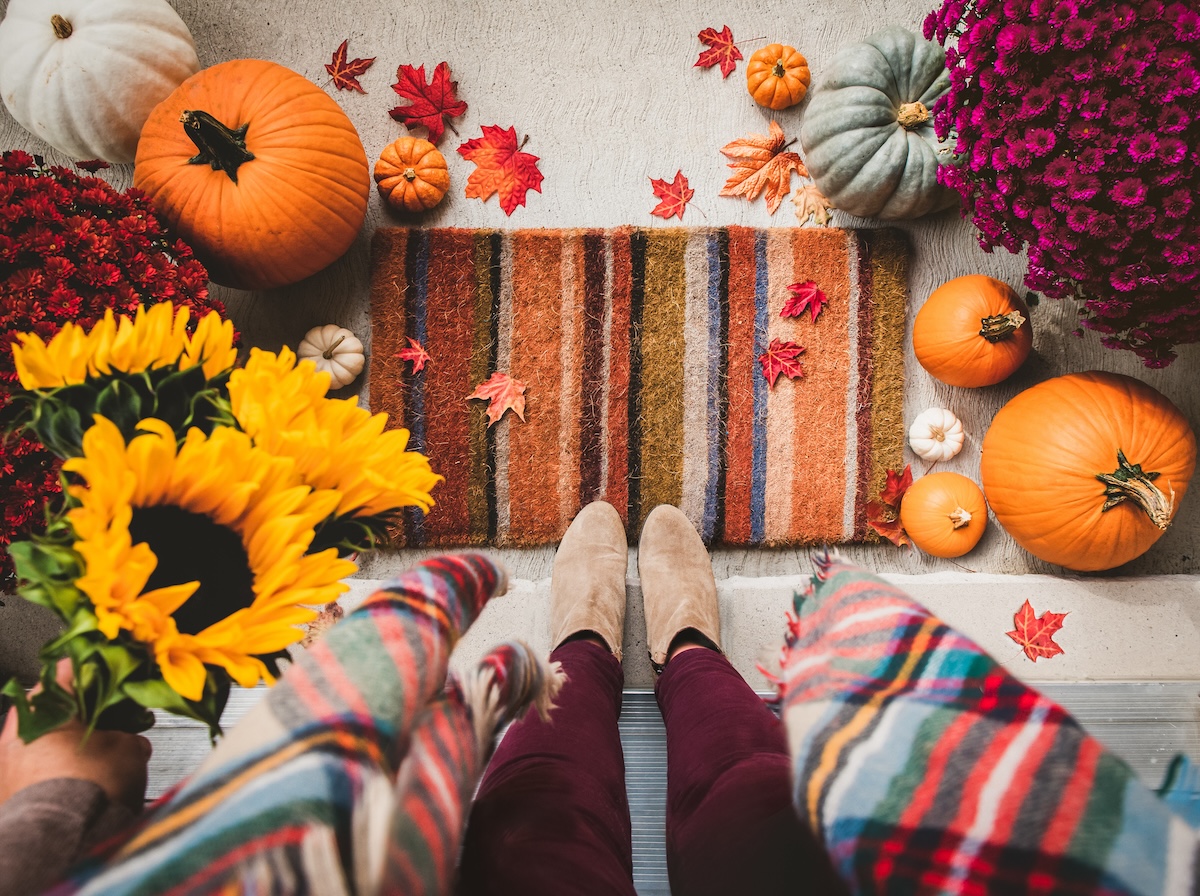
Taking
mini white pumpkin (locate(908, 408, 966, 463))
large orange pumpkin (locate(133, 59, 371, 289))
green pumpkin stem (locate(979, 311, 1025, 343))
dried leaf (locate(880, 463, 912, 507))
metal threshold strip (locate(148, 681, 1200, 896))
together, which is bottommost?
metal threshold strip (locate(148, 681, 1200, 896))

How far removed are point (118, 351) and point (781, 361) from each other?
125 centimetres

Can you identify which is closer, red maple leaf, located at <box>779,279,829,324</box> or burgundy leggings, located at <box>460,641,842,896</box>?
burgundy leggings, located at <box>460,641,842,896</box>

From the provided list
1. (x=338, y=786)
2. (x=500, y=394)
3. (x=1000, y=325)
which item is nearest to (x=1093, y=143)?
(x=1000, y=325)

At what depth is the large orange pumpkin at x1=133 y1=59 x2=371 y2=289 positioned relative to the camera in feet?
3.85

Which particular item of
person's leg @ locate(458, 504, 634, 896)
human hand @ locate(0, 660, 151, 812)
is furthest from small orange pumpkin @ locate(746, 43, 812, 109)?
human hand @ locate(0, 660, 151, 812)

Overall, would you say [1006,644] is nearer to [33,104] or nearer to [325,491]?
[325,491]

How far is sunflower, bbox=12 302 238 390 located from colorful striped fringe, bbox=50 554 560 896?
0.28 meters

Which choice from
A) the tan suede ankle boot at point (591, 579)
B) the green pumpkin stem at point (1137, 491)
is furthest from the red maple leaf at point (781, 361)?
the green pumpkin stem at point (1137, 491)

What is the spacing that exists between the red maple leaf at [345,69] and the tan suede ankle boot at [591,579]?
1.14 m

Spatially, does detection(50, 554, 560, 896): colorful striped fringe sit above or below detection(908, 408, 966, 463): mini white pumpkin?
below

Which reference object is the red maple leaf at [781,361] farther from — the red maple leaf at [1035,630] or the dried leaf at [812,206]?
the red maple leaf at [1035,630]

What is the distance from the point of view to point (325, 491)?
1.80ft

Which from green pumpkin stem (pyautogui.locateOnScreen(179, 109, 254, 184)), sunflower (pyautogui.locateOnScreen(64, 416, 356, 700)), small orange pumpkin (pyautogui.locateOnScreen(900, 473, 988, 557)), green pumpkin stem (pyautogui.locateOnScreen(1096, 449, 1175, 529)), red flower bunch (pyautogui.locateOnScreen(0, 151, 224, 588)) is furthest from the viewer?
small orange pumpkin (pyautogui.locateOnScreen(900, 473, 988, 557))

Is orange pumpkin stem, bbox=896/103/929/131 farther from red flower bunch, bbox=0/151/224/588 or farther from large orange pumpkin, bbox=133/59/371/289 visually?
red flower bunch, bbox=0/151/224/588
